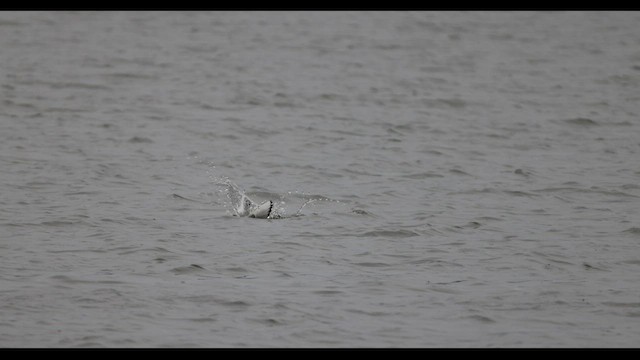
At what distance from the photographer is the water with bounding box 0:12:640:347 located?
10070 millimetres

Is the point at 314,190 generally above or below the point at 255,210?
above

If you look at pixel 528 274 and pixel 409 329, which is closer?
pixel 409 329

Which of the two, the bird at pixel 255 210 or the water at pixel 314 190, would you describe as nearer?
the water at pixel 314 190

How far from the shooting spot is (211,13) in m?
37.6

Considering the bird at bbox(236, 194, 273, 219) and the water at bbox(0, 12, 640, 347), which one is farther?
the bird at bbox(236, 194, 273, 219)

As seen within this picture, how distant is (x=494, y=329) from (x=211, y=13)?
29.1 m

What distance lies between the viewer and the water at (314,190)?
10070mm

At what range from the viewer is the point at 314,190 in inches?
636

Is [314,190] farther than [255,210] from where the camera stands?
Yes

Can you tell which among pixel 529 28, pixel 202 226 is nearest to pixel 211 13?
pixel 529 28

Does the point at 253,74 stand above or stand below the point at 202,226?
above
